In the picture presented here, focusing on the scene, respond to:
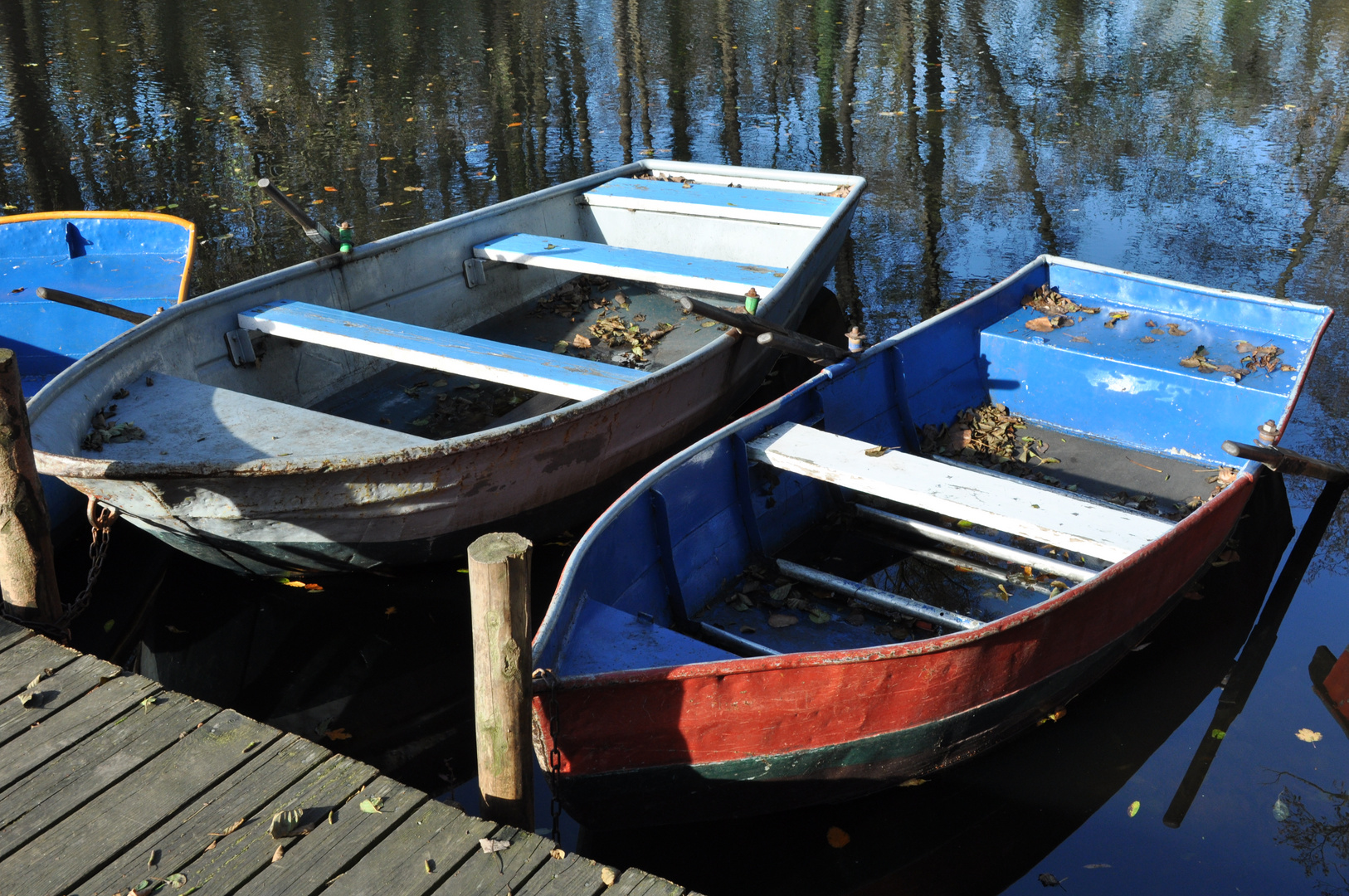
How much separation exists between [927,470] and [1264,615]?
243 cm

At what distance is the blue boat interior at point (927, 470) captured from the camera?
450 centimetres

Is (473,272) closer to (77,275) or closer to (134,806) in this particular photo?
(77,275)

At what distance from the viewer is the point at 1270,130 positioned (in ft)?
46.0

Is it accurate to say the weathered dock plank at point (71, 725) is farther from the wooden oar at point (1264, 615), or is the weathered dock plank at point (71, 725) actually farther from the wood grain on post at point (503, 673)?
the wooden oar at point (1264, 615)

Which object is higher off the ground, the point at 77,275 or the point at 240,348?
the point at 77,275

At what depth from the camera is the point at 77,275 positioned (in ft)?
25.1

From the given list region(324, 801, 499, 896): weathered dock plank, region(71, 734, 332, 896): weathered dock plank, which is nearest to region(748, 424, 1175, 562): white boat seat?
region(324, 801, 499, 896): weathered dock plank

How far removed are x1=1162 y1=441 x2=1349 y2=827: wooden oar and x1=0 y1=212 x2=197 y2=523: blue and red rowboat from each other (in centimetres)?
672

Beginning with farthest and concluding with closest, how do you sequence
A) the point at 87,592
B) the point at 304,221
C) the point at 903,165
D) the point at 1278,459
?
the point at 903,165 < the point at 304,221 < the point at 1278,459 < the point at 87,592

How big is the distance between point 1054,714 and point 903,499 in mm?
1305

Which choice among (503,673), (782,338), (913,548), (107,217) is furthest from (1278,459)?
(107,217)

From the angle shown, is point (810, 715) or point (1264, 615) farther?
point (1264, 615)

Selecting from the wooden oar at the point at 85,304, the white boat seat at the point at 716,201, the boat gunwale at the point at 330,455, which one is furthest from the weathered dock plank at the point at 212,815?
the white boat seat at the point at 716,201

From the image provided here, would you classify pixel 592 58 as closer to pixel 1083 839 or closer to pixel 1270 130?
pixel 1270 130
